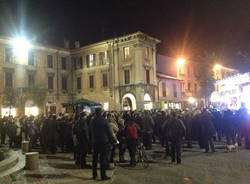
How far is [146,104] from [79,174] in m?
30.0

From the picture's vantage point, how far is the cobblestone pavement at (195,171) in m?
7.50

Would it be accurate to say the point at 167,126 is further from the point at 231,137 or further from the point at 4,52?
the point at 4,52

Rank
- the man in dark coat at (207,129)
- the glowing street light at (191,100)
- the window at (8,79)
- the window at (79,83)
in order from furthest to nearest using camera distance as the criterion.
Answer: the glowing street light at (191,100)
the window at (79,83)
the window at (8,79)
the man in dark coat at (207,129)

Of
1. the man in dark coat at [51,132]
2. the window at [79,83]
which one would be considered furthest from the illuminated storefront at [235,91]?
the window at [79,83]

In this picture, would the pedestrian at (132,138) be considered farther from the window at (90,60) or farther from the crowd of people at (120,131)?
the window at (90,60)

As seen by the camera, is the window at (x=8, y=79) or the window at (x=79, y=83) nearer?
the window at (x=8, y=79)

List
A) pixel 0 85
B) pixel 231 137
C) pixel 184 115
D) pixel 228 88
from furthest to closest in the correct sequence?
pixel 0 85
pixel 228 88
pixel 184 115
pixel 231 137

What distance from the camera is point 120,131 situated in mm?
10727

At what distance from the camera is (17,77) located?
37.7 m

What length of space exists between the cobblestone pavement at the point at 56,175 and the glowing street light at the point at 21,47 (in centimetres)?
3022

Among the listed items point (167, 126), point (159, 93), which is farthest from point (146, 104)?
point (167, 126)

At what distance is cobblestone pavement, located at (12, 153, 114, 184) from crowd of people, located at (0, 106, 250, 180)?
44 cm

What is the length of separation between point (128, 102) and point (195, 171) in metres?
30.9

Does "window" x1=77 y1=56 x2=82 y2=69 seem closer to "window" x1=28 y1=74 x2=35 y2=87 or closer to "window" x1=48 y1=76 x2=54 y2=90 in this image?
"window" x1=48 y1=76 x2=54 y2=90
